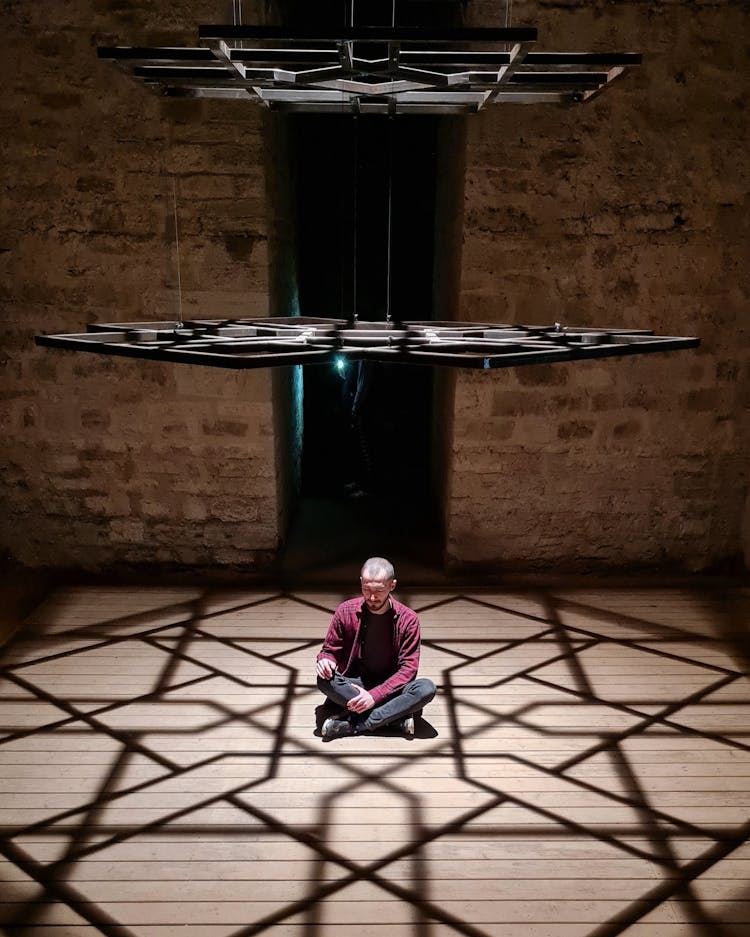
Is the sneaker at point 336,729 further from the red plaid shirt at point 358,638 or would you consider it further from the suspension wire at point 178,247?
the suspension wire at point 178,247

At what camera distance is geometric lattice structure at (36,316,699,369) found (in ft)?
6.82

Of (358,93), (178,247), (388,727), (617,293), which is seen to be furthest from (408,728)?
(178,247)

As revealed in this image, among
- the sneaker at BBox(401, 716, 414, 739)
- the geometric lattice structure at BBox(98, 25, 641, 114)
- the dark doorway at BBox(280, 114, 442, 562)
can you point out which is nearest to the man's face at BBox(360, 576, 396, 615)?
the sneaker at BBox(401, 716, 414, 739)

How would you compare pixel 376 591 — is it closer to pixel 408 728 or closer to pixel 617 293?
pixel 408 728

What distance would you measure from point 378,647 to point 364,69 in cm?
244

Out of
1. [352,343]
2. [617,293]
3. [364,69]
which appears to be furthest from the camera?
[617,293]

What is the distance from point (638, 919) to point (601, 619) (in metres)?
2.31

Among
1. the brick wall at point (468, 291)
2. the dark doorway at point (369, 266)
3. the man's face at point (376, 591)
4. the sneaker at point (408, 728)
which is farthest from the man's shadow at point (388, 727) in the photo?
the dark doorway at point (369, 266)

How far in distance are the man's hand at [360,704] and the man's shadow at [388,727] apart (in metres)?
0.16

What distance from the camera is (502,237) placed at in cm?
492

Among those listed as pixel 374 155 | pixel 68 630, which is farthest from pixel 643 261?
pixel 68 630

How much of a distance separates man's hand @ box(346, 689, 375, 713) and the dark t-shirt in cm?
19

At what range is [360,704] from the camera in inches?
139

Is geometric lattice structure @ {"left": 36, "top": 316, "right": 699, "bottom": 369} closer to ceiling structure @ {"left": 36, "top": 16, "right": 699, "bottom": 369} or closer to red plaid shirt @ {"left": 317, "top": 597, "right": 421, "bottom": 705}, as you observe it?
ceiling structure @ {"left": 36, "top": 16, "right": 699, "bottom": 369}
